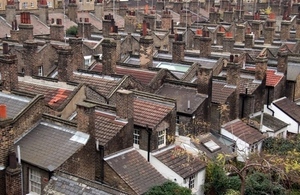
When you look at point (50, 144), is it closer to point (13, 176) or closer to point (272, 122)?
point (13, 176)

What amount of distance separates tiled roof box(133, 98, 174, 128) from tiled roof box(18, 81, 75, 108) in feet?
14.0

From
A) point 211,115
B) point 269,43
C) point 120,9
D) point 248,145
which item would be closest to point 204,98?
point 211,115

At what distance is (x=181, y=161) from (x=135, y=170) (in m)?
3.65

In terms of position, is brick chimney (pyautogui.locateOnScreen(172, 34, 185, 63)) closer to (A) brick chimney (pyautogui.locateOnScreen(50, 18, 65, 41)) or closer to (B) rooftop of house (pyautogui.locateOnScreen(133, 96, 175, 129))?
(B) rooftop of house (pyautogui.locateOnScreen(133, 96, 175, 129))

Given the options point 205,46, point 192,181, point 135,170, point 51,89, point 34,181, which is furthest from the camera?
point 205,46

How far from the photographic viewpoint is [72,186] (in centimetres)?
2073

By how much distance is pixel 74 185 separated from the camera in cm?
2072

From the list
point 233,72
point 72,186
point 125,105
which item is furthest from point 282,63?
point 72,186

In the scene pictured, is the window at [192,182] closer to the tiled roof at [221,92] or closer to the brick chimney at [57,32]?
the tiled roof at [221,92]

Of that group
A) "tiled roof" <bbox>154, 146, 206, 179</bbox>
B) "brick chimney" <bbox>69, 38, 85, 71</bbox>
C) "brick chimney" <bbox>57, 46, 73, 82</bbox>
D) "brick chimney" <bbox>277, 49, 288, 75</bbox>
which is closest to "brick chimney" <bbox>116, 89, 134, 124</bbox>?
"tiled roof" <bbox>154, 146, 206, 179</bbox>

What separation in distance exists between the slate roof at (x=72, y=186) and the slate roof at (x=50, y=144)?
0.63m

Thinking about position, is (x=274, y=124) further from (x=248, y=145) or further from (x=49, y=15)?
(x=49, y=15)

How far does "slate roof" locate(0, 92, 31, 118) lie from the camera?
953 inches

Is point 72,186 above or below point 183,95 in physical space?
below
